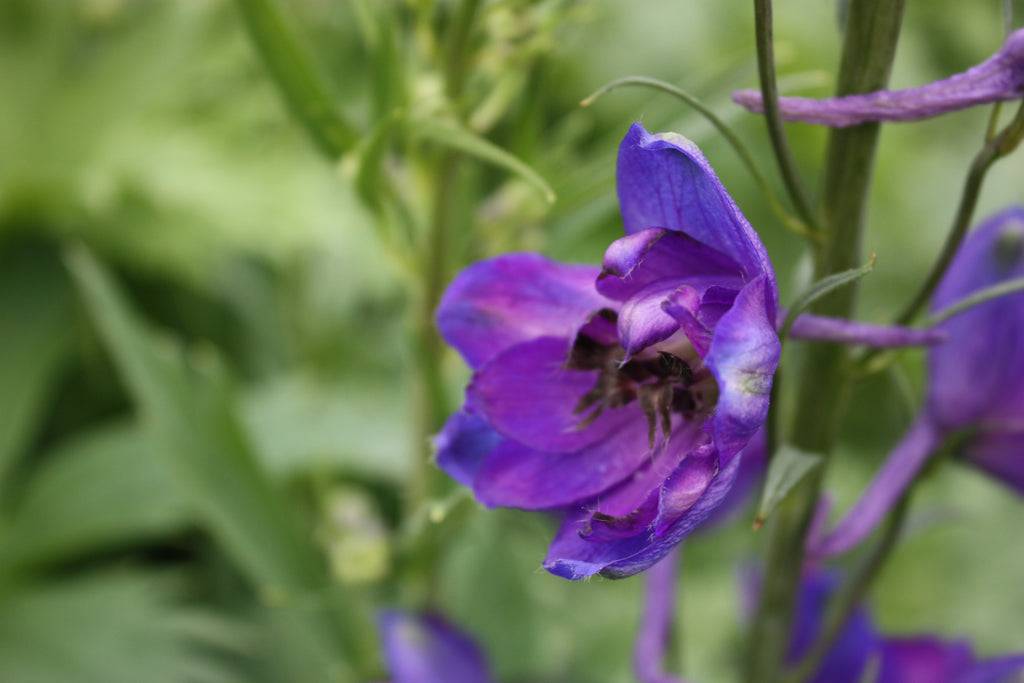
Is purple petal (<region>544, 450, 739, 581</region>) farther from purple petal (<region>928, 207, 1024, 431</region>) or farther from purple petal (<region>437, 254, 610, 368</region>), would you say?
purple petal (<region>928, 207, 1024, 431</region>)

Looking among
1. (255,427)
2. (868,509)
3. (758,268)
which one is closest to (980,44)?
(255,427)

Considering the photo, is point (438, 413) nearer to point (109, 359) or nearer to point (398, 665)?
point (398, 665)

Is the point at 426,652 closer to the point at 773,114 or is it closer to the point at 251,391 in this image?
the point at 773,114

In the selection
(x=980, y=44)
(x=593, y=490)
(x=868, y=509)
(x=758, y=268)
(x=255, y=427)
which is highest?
(x=758, y=268)

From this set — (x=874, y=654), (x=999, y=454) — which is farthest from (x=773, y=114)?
(x=874, y=654)

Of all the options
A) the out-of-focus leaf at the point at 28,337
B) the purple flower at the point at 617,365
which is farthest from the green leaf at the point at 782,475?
the out-of-focus leaf at the point at 28,337

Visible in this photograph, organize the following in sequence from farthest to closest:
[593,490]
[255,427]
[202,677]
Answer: [255,427] → [202,677] → [593,490]
